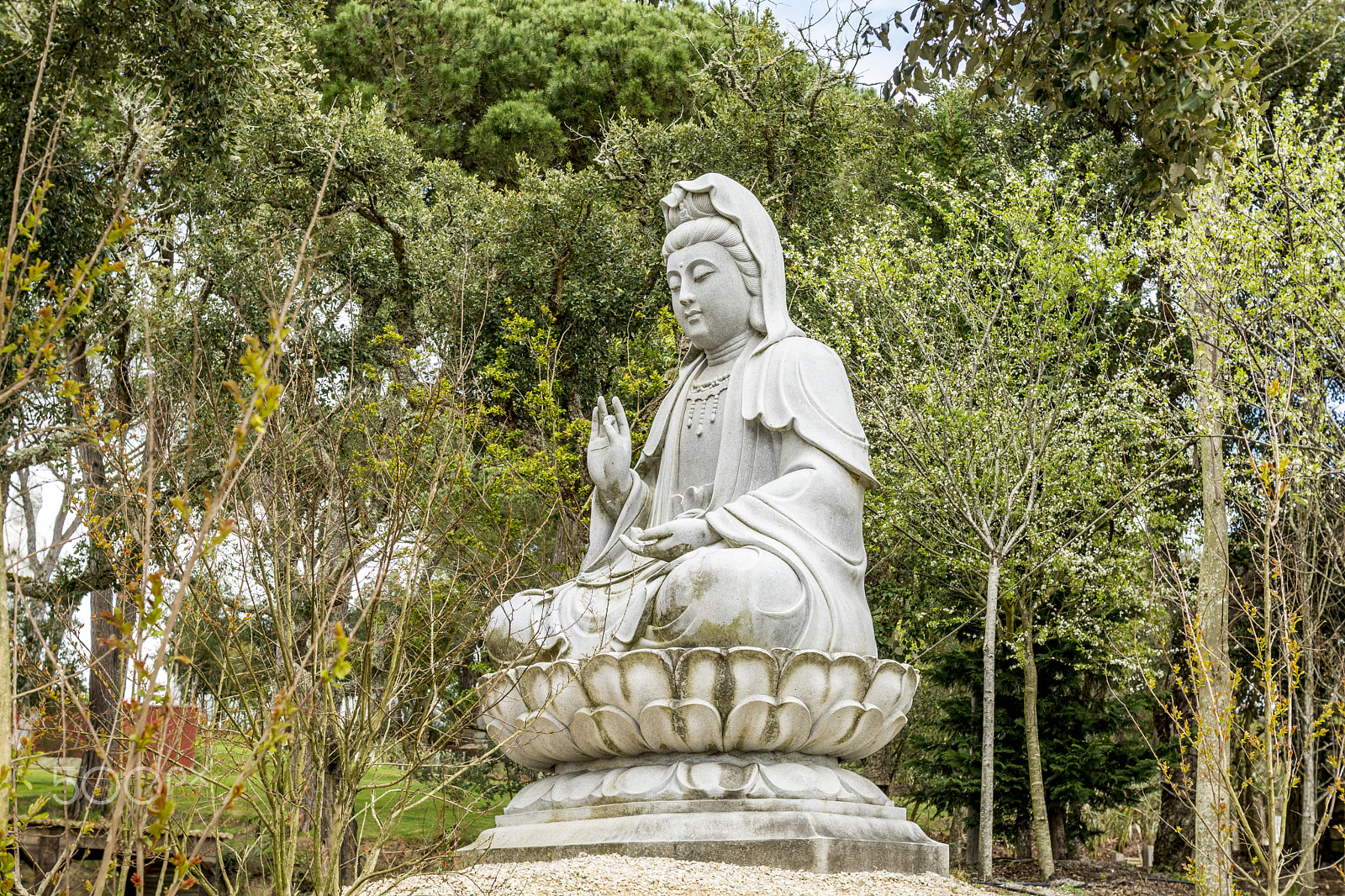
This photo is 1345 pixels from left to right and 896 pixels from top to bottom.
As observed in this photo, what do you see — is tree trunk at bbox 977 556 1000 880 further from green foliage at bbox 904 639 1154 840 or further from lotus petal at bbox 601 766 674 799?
lotus petal at bbox 601 766 674 799

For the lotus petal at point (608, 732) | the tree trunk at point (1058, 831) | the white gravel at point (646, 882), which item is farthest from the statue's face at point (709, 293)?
the tree trunk at point (1058, 831)

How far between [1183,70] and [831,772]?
3.17 metres

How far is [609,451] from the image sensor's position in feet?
19.6

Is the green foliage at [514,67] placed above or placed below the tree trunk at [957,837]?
above

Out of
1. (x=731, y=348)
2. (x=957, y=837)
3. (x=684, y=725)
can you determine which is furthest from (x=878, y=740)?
(x=957, y=837)

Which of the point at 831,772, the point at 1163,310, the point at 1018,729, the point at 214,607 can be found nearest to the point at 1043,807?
the point at 1018,729

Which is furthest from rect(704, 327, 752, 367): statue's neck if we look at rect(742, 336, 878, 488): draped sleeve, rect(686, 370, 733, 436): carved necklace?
rect(742, 336, 878, 488): draped sleeve

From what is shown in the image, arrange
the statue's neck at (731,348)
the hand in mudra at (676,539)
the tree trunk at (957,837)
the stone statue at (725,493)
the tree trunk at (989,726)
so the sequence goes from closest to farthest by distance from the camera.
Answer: the stone statue at (725,493)
the hand in mudra at (676,539)
the statue's neck at (731,348)
the tree trunk at (989,726)
the tree trunk at (957,837)

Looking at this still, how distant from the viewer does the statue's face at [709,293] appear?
19.8 ft

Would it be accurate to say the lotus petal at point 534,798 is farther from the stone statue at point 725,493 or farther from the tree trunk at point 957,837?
the tree trunk at point 957,837

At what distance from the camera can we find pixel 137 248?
28.7ft

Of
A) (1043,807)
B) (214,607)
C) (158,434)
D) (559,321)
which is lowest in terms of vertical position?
(1043,807)

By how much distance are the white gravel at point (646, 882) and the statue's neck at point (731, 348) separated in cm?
263

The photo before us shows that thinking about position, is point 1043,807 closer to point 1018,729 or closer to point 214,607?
point 1018,729
